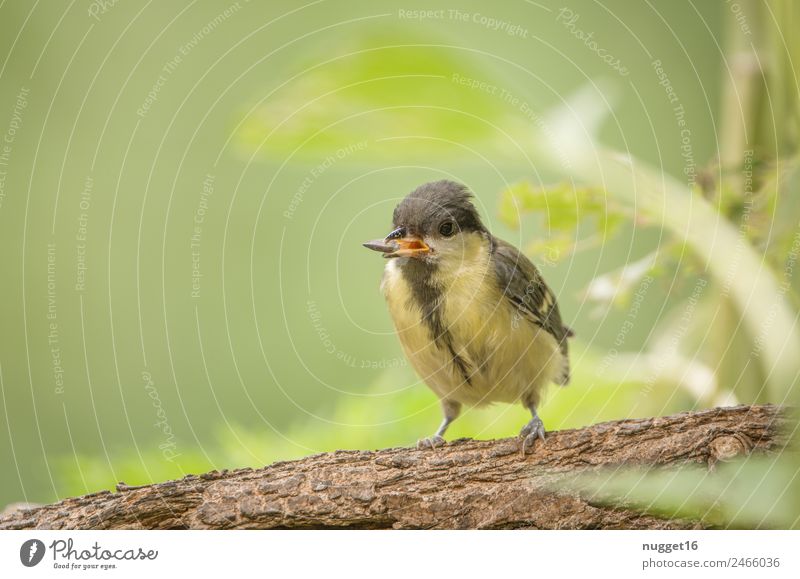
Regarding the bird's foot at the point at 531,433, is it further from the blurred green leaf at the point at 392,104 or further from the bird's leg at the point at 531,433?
the blurred green leaf at the point at 392,104

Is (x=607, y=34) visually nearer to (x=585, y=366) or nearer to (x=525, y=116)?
(x=525, y=116)

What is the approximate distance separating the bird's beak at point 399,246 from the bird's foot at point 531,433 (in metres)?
0.43

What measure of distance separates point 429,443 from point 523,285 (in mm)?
435

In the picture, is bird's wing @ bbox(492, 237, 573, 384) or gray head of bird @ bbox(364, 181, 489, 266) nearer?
gray head of bird @ bbox(364, 181, 489, 266)

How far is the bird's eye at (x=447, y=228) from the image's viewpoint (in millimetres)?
1811

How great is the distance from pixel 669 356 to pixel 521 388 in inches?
13.5

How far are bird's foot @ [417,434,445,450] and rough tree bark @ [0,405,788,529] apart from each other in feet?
0.23

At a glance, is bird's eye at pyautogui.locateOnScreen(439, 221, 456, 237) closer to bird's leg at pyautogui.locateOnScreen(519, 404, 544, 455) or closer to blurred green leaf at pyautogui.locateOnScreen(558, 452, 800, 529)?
bird's leg at pyautogui.locateOnScreen(519, 404, 544, 455)

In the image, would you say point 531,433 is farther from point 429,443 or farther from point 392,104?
point 392,104

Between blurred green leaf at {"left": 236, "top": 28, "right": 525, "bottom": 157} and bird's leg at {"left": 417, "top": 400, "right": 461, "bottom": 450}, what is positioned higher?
blurred green leaf at {"left": 236, "top": 28, "right": 525, "bottom": 157}

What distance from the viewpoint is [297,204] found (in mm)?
1902
